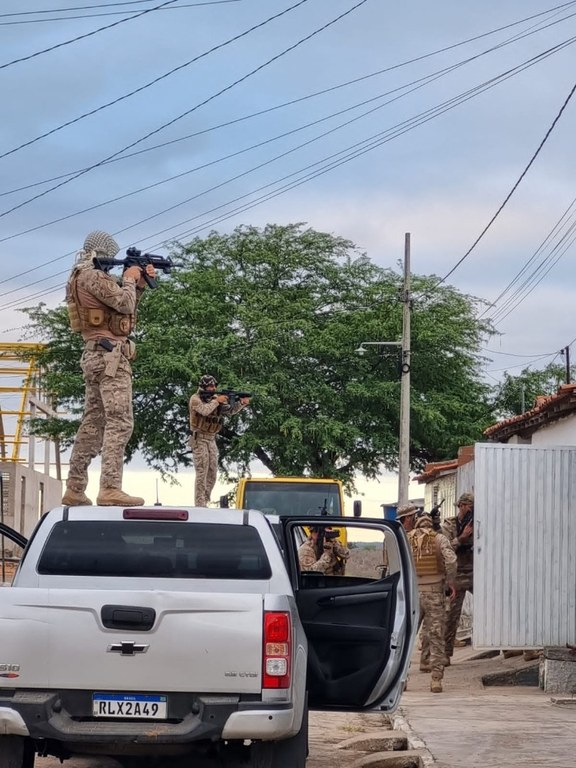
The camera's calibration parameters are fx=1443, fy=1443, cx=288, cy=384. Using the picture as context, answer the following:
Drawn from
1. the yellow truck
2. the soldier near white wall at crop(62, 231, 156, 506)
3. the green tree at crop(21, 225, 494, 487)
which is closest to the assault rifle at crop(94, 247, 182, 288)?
the soldier near white wall at crop(62, 231, 156, 506)

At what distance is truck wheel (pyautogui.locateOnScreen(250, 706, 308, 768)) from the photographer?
790 centimetres

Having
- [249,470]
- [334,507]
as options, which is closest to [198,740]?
[334,507]

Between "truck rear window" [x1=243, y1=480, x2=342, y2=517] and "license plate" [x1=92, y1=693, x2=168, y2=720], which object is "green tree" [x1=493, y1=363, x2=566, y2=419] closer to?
"truck rear window" [x1=243, y1=480, x2=342, y2=517]

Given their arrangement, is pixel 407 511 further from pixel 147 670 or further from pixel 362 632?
pixel 147 670

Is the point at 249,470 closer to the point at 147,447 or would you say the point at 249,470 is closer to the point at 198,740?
the point at 147,447

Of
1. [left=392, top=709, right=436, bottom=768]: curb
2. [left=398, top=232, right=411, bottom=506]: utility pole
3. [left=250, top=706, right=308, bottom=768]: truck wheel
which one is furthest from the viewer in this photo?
[left=398, top=232, right=411, bottom=506]: utility pole

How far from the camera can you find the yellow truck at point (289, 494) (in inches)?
984

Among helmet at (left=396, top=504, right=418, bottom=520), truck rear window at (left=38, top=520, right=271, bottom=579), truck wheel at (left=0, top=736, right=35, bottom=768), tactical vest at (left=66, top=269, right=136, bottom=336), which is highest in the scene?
tactical vest at (left=66, top=269, right=136, bottom=336)

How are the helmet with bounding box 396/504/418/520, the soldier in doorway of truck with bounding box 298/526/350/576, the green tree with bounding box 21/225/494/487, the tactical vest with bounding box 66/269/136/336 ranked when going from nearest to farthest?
the tactical vest with bounding box 66/269/136/336, the soldier in doorway of truck with bounding box 298/526/350/576, the helmet with bounding box 396/504/418/520, the green tree with bounding box 21/225/494/487

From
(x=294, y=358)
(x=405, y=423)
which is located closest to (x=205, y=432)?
(x=405, y=423)

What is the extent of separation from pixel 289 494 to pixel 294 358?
2045 centimetres

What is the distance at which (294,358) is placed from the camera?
45438 millimetres

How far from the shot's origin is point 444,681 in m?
16.9

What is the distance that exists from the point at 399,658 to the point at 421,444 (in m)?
37.8
